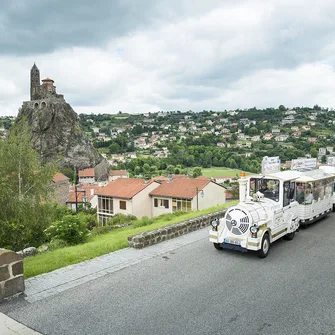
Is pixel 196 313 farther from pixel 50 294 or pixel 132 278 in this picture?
pixel 50 294

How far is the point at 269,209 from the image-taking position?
32.1ft

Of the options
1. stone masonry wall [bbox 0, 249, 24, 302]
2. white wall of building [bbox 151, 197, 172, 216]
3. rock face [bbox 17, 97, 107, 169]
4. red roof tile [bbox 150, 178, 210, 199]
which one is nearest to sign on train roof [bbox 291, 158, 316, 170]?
stone masonry wall [bbox 0, 249, 24, 302]

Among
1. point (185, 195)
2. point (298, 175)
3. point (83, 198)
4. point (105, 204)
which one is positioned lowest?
point (105, 204)

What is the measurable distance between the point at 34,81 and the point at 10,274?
398 ft

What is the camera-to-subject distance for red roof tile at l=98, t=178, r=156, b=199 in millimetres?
35969

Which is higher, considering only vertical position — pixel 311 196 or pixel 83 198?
pixel 311 196

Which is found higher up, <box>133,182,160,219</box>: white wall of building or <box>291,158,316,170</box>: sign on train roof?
<box>291,158,316,170</box>: sign on train roof

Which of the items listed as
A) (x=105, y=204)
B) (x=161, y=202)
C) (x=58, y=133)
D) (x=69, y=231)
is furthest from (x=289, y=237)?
(x=58, y=133)

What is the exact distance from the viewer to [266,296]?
22.0ft

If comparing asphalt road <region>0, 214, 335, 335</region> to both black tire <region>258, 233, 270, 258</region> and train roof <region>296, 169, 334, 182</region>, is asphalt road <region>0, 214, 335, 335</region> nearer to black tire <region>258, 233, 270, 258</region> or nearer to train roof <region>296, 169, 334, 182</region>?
black tire <region>258, 233, 270, 258</region>

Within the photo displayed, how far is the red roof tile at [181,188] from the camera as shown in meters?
34.3

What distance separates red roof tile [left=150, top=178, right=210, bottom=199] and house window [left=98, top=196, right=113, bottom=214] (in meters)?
5.18

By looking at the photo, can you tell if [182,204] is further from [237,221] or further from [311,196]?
[237,221]

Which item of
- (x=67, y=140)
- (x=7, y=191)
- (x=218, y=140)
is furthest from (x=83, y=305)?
(x=218, y=140)
